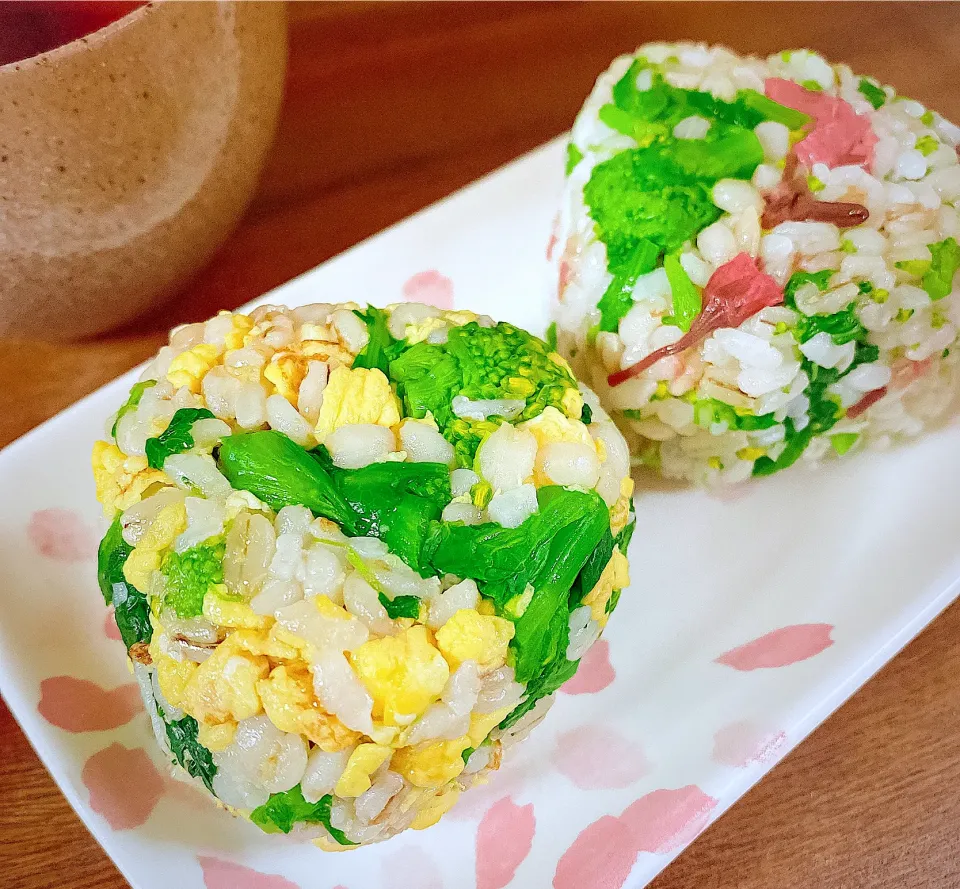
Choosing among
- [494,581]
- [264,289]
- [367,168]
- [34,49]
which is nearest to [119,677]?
[494,581]

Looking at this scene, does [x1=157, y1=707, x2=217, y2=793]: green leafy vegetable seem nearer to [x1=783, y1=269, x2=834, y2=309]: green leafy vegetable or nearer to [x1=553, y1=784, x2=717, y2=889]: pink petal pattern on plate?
[x1=553, y1=784, x2=717, y2=889]: pink petal pattern on plate

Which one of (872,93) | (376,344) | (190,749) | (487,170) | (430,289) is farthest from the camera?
→ (487,170)


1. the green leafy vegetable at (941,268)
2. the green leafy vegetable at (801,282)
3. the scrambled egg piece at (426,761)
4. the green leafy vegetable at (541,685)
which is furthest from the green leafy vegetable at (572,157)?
the scrambled egg piece at (426,761)

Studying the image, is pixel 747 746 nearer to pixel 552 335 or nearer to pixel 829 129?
pixel 552 335

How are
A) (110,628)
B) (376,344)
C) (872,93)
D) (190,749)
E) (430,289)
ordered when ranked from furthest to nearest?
(430,289)
(872,93)
(110,628)
(376,344)
(190,749)

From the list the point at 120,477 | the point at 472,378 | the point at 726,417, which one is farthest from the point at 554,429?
the point at 120,477

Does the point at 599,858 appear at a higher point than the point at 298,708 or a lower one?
lower

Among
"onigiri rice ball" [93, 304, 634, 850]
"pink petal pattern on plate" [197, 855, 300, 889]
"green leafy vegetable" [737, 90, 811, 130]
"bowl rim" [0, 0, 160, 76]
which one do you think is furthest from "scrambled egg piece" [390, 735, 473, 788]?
"green leafy vegetable" [737, 90, 811, 130]

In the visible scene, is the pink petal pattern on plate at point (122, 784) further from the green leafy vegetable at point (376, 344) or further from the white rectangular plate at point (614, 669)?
the green leafy vegetable at point (376, 344)
